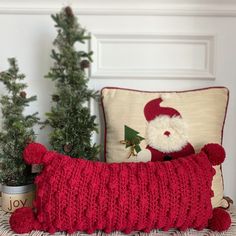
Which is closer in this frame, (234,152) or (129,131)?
(129,131)

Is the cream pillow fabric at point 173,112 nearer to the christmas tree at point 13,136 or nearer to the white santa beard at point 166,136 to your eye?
the white santa beard at point 166,136

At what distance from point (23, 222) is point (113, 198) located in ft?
0.81

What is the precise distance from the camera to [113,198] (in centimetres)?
80

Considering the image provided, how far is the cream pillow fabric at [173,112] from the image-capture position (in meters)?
1.00

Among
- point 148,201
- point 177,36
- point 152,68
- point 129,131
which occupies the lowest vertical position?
point 148,201

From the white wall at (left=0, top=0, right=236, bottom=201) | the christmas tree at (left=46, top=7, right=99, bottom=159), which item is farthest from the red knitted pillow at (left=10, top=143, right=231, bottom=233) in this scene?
the white wall at (left=0, top=0, right=236, bottom=201)

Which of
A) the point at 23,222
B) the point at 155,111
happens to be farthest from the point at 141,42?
the point at 23,222

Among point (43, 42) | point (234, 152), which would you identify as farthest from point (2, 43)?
point (234, 152)

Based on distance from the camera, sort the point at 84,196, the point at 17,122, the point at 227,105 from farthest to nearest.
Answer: the point at 227,105, the point at 17,122, the point at 84,196

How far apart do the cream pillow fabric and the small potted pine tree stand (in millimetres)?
266

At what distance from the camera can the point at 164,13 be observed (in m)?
1.10

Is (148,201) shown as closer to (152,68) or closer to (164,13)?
(152,68)

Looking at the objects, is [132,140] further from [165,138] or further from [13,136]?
[13,136]

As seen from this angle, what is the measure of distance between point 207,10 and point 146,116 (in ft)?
1.45
